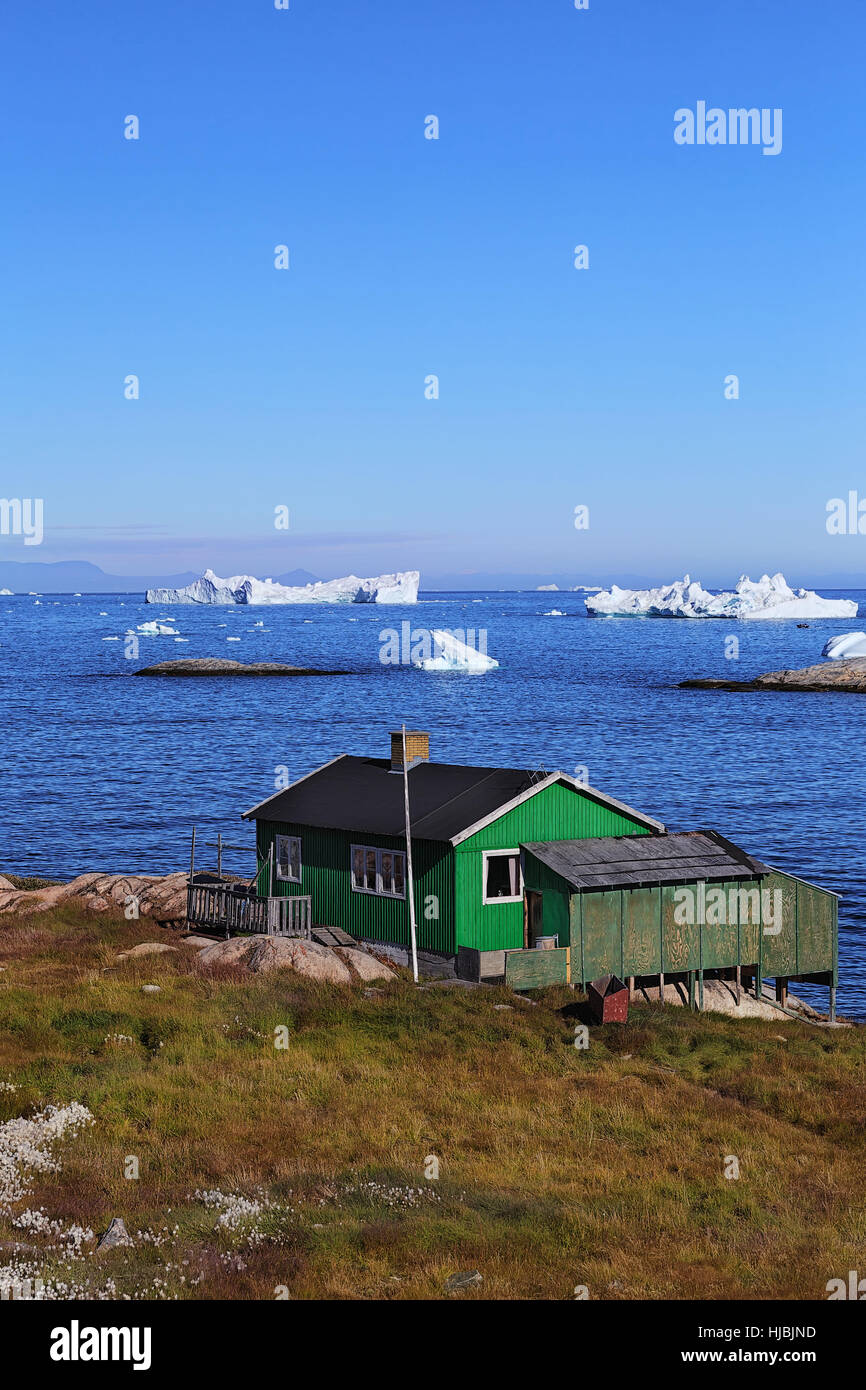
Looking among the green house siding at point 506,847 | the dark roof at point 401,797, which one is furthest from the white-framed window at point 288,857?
the green house siding at point 506,847

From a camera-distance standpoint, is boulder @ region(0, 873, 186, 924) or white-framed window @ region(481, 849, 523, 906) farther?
boulder @ region(0, 873, 186, 924)

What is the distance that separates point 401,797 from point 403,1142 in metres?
13.6

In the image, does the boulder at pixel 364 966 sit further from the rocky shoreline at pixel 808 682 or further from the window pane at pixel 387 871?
the rocky shoreline at pixel 808 682

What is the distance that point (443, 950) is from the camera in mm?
28359

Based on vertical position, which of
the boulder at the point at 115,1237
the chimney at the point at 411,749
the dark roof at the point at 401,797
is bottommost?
the boulder at the point at 115,1237

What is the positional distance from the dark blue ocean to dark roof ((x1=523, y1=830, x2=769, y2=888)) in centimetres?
763

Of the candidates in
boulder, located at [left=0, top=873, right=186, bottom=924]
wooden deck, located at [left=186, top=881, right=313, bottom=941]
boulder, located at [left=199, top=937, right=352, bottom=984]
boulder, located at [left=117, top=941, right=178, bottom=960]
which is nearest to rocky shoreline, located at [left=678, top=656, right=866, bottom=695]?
boulder, located at [left=0, top=873, right=186, bottom=924]

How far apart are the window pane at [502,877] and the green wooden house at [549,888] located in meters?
0.03

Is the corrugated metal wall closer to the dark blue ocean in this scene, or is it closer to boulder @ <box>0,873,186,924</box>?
the dark blue ocean

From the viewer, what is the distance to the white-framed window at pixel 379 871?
96.1 ft

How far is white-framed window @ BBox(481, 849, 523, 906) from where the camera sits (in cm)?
2839

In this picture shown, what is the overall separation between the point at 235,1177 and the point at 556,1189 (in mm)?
4131
